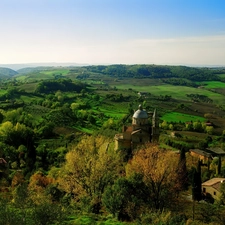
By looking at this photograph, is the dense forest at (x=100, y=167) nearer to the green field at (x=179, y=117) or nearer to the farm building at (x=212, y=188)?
the green field at (x=179, y=117)

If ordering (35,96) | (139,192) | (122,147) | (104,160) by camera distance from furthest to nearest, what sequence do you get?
(35,96)
(122,147)
(104,160)
(139,192)

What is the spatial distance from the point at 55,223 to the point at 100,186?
1399cm

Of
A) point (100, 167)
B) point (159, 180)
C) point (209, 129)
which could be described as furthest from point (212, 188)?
point (209, 129)

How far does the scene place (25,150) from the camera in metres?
60.1

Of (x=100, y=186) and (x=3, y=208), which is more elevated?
(x=3, y=208)

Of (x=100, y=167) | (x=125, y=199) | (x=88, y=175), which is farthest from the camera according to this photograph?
(x=88, y=175)

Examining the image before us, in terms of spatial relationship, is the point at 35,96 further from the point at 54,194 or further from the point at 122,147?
the point at 54,194

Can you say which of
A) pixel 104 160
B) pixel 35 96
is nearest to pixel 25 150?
pixel 104 160

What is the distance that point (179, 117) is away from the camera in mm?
111938

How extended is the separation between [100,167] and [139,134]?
1806 cm

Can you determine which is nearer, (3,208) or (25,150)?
(3,208)

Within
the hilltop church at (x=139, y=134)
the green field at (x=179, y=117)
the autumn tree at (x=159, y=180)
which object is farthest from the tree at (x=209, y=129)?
the autumn tree at (x=159, y=180)

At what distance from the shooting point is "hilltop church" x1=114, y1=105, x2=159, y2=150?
159ft

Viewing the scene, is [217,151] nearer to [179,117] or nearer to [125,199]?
[179,117]
